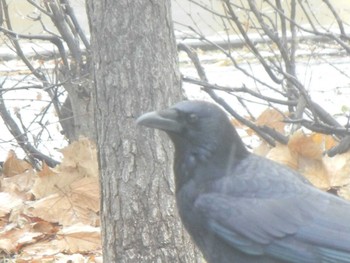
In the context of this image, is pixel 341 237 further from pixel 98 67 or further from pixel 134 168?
pixel 98 67

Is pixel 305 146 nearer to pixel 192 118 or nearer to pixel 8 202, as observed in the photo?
pixel 8 202

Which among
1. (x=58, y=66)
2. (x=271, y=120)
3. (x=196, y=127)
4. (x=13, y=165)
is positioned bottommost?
(x=13, y=165)

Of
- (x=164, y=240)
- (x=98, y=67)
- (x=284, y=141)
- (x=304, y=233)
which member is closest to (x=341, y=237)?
(x=304, y=233)

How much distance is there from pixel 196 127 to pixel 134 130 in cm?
66

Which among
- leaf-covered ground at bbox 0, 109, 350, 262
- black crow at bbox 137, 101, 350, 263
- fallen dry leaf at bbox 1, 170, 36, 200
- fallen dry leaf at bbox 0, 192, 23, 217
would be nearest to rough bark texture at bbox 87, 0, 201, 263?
black crow at bbox 137, 101, 350, 263

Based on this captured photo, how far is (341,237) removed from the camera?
3.84 metres

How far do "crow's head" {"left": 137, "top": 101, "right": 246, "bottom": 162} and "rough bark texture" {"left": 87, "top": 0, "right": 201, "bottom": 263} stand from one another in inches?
22.3

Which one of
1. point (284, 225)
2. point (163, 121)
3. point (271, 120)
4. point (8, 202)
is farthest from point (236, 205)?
point (271, 120)

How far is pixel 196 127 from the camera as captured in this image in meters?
3.90

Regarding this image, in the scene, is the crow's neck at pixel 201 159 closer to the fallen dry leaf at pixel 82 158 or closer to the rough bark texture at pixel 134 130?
the rough bark texture at pixel 134 130

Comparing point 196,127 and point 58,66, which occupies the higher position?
point 196,127

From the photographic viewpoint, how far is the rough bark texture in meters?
4.47

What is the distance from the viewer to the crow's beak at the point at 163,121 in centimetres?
381

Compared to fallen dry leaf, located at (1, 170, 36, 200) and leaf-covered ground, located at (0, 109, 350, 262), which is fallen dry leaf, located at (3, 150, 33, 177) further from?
leaf-covered ground, located at (0, 109, 350, 262)
